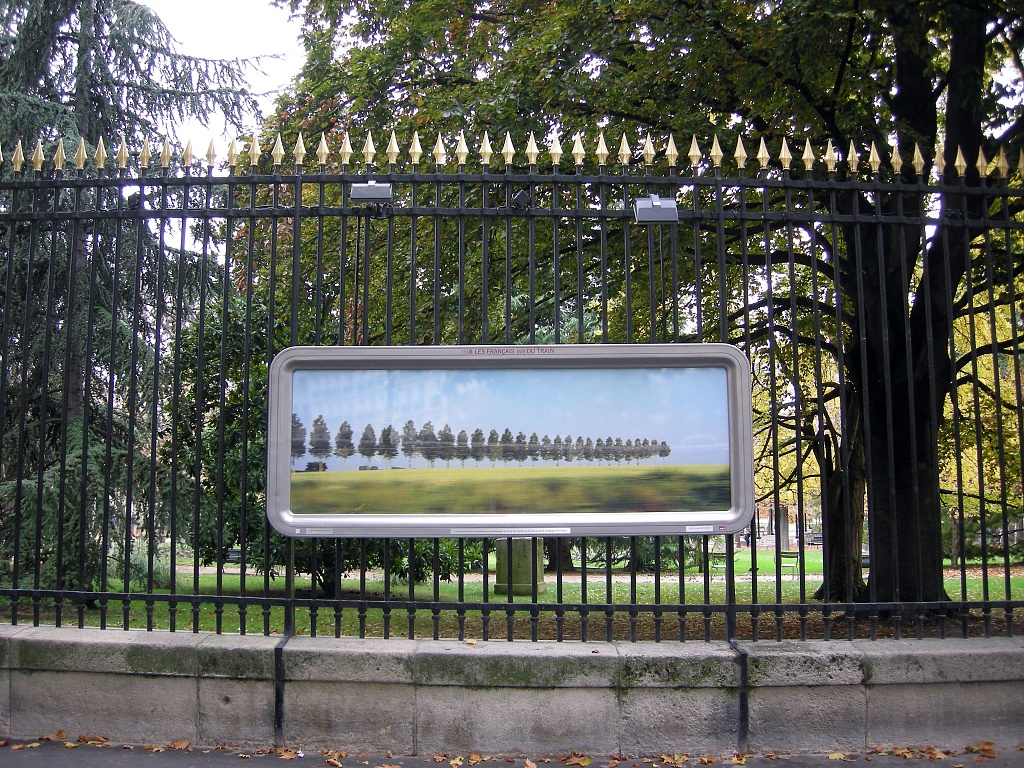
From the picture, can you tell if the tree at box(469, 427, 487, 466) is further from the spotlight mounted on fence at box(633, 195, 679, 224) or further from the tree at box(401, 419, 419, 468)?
the spotlight mounted on fence at box(633, 195, 679, 224)

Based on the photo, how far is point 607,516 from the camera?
5094mm

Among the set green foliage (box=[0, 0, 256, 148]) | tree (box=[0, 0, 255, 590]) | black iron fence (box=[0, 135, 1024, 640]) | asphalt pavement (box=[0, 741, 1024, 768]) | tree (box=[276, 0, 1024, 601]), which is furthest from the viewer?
green foliage (box=[0, 0, 256, 148])

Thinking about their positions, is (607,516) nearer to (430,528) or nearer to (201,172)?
(430,528)

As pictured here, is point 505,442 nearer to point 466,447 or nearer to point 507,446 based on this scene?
point 507,446

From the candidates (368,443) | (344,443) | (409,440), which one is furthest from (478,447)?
(344,443)

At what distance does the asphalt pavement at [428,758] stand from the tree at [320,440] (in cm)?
159

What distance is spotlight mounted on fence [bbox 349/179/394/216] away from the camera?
5.32 meters

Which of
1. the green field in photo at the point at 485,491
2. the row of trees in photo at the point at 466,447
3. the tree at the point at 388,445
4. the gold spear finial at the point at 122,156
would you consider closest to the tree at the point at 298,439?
the row of trees in photo at the point at 466,447

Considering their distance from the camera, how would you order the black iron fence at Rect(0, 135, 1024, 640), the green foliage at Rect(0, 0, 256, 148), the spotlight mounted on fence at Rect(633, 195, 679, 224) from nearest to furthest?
the spotlight mounted on fence at Rect(633, 195, 679, 224) → the black iron fence at Rect(0, 135, 1024, 640) → the green foliage at Rect(0, 0, 256, 148)

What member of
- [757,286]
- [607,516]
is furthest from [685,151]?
[607,516]

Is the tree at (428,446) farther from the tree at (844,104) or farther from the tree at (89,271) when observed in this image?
the tree at (89,271)

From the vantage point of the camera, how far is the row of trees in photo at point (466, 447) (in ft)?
16.8

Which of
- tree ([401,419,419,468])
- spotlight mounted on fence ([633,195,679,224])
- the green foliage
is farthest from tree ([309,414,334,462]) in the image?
the green foliage

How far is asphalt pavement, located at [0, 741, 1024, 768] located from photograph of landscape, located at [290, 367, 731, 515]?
1292 millimetres
